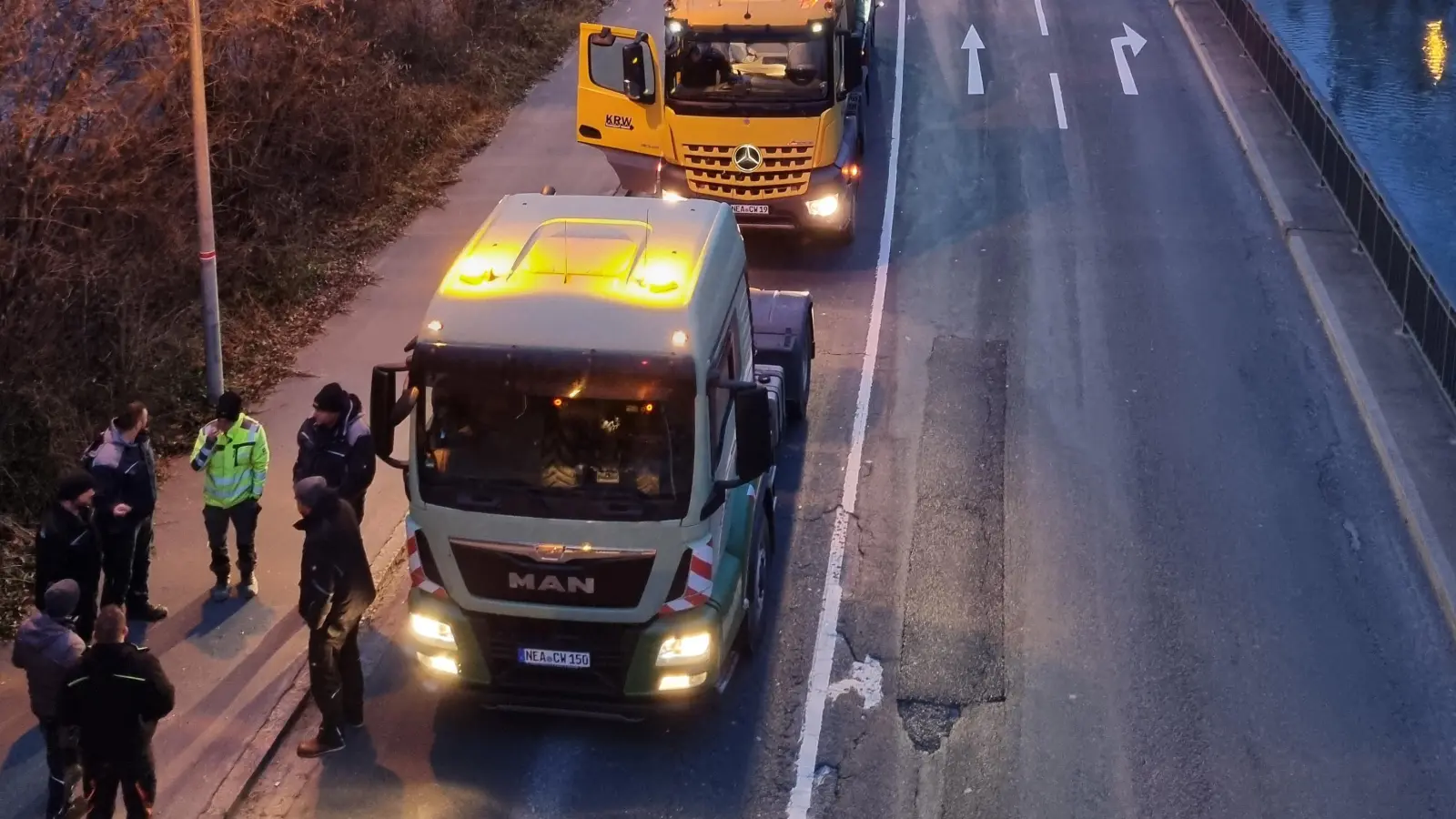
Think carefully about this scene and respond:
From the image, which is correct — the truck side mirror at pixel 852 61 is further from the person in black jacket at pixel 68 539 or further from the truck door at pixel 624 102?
the person in black jacket at pixel 68 539

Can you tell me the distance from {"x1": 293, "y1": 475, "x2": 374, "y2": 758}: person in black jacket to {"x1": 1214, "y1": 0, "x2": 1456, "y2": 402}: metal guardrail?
10352 millimetres

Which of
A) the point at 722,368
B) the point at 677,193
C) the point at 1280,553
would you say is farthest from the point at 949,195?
the point at 722,368

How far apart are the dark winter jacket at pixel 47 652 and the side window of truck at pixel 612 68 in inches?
391

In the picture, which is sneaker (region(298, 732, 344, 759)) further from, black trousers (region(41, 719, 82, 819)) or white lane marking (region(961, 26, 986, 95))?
white lane marking (region(961, 26, 986, 95))

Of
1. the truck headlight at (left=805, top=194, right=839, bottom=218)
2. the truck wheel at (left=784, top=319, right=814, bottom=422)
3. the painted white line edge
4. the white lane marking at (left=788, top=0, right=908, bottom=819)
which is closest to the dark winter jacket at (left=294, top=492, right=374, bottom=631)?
the white lane marking at (left=788, top=0, right=908, bottom=819)

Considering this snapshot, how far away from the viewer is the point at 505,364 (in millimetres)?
8438

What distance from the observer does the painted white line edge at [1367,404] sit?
11.2m

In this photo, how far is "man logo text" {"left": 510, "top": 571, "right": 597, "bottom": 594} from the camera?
853 centimetres

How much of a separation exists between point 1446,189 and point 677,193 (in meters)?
21.4

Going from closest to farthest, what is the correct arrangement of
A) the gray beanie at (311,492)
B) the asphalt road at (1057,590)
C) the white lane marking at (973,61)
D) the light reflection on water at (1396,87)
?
the gray beanie at (311,492) → the asphalt road at (1057,590) → the white lane marking at (973,61) → the light reflection on water at (1396,87)

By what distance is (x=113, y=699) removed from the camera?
7445mm

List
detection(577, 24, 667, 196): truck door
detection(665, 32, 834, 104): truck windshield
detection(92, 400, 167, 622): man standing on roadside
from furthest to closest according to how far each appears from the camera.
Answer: detection(665, 32, 834, 104): truck windshield < detection(577, 24, 667, 196): truck door < detection(92, 400, 167, 622): man standing on roadside

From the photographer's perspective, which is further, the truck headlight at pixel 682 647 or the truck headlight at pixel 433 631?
the truck headlight at pixel 433 631

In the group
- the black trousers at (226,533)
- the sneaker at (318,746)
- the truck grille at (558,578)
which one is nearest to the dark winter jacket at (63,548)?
the black trousers at (226,533)
